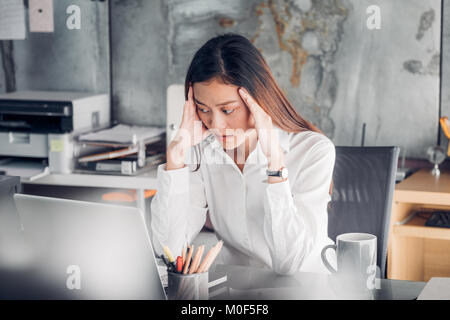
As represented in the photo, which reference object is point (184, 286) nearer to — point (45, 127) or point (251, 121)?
point (251, 121)

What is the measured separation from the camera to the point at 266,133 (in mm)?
1445

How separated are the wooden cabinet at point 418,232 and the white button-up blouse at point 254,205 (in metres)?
0.80

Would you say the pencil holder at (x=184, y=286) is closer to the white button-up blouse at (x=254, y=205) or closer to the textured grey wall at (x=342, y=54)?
the white button-up blouse at (x=254, y=205)

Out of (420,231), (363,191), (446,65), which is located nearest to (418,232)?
(420,231)

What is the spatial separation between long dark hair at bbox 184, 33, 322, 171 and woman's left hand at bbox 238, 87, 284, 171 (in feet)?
0.11

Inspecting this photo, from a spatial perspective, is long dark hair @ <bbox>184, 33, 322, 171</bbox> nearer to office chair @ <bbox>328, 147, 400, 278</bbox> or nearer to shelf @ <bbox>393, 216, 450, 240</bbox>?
office chair @ <bbox>328, 147, 400, 278</bbox>

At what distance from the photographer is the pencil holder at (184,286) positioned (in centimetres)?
106

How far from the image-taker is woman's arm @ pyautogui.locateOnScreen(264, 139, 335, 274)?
4.56 ft

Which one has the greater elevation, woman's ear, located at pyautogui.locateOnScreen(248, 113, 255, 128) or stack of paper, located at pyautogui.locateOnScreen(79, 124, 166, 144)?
woman's ear, located at pyautogui.locateOnScreen(248, 113, 255, 128)

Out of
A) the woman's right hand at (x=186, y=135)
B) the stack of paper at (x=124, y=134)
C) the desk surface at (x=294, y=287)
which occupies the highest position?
the woman's right hand at (x=186, y=135)

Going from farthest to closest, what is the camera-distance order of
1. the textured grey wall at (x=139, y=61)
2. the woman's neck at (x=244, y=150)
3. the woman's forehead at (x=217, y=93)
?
the textured grey wall at (x=139, y=61), the woman's neck at (x=244, y=150), the woman's forehead at (x=217, y=93)

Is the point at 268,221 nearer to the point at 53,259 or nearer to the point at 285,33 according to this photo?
the point at 53,259

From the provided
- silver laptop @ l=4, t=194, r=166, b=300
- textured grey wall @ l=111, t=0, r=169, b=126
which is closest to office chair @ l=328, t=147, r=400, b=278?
silver laptop @ l=4, t=194, r=166, b=300

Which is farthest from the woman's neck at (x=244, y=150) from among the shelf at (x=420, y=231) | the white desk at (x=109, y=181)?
the white desk at (x=109, y=181)
